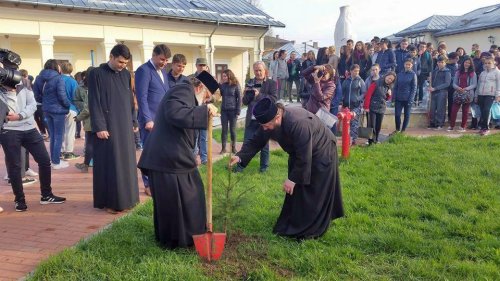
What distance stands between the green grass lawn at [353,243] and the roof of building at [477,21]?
28037 mm

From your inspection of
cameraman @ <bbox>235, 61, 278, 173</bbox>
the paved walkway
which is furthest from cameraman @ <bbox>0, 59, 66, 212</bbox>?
cameraman @ <bbox>235, 61, 278, 173</bbox>

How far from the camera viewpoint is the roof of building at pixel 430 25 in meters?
36.3

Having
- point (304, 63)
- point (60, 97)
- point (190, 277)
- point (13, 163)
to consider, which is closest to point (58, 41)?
point (304, 63)

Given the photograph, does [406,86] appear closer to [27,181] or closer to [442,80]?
[442,80]

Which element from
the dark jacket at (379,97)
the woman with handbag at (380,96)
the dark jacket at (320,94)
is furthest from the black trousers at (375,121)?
the dark jacket at (320,94)

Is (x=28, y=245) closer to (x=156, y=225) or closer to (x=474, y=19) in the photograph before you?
(x=156, y=225)

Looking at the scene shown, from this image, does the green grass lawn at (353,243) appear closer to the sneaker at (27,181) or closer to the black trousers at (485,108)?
the sneaker at (27,181)

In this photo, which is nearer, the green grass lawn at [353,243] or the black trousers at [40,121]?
the green grass lawn at [353,243]

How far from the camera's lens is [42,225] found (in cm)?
501

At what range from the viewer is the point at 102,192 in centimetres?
542

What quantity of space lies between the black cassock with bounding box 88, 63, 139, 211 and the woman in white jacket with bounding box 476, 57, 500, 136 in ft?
28.5

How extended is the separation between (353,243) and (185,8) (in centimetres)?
2011

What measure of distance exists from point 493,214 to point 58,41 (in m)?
19.4

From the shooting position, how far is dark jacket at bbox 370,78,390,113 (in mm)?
9320
